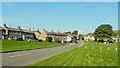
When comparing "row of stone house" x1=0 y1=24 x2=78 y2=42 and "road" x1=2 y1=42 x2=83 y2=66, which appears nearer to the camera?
"road" x1=2 y1=42 x2=83 y2=66

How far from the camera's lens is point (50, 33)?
7367 inches

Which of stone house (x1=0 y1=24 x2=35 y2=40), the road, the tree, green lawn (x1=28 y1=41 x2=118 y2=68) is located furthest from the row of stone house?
green lawn (x1=28 y1=41 x2=118 y2=68)

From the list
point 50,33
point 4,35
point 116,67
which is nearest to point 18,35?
point 4,35

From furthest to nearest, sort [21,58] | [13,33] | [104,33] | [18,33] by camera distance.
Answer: [104,33] → [18,33] → [13,33] → [21,58]

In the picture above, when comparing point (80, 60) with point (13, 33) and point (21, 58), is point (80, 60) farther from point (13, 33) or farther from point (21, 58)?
point (13, 33)

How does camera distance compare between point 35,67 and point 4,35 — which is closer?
point 35,67

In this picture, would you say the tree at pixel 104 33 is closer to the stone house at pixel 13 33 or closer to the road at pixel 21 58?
the stone house at pixel 13 33

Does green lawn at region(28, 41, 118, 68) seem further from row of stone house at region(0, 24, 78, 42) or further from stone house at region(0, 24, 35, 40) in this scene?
stone house at region(0, 24, 35, 40)

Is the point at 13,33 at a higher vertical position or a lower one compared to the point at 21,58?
higher

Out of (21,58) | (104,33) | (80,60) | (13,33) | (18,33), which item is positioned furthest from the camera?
(104,33)

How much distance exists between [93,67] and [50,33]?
170403mm

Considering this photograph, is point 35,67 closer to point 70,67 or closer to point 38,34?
point 70,67

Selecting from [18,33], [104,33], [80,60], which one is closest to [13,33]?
[18,33]

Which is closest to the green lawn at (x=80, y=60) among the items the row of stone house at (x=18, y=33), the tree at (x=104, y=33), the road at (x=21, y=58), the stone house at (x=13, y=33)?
the road at (x=21, y=58)
